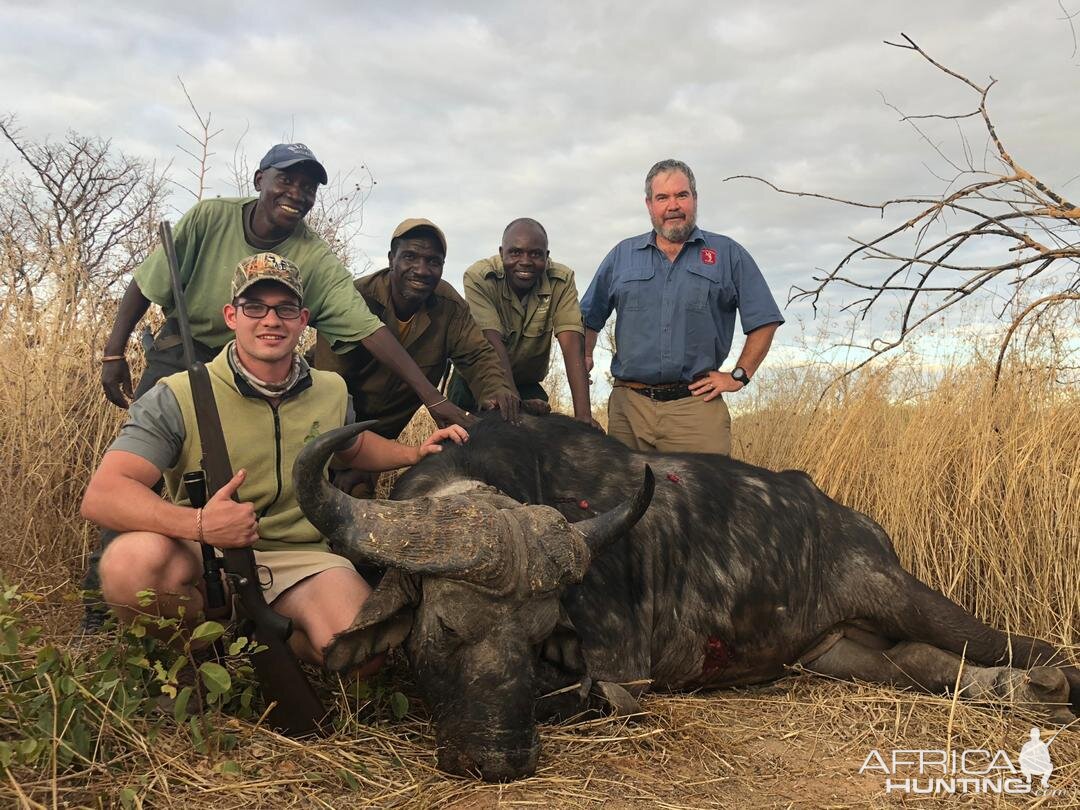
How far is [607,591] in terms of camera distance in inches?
140

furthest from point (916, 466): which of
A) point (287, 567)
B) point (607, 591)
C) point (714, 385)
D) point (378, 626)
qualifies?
point (287, 567)

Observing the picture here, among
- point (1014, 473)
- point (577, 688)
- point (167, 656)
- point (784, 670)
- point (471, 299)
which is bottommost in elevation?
point (784, 670)

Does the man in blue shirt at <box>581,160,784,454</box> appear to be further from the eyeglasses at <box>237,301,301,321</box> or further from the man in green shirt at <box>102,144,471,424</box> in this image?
the eyeglasses at <box>237,301,301,321</box>

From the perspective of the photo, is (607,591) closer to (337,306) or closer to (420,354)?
(337,306)

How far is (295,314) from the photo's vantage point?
3471 mm

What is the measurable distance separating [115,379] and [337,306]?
4.37 feet

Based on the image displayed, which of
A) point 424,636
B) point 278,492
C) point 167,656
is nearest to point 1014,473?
point 424,636

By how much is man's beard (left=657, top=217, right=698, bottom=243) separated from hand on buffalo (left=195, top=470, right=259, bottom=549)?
413 centimetres

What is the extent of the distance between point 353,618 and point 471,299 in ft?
11.2

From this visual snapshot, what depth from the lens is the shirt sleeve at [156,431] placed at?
306 cm

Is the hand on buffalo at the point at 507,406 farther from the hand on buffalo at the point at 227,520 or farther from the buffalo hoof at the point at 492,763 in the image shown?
the buffalo hoof at the point at 492,763

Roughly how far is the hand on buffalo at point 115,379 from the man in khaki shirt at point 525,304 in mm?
2406

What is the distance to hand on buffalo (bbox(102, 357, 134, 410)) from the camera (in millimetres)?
4512

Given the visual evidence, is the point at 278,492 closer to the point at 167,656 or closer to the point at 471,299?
the point at 167,656
